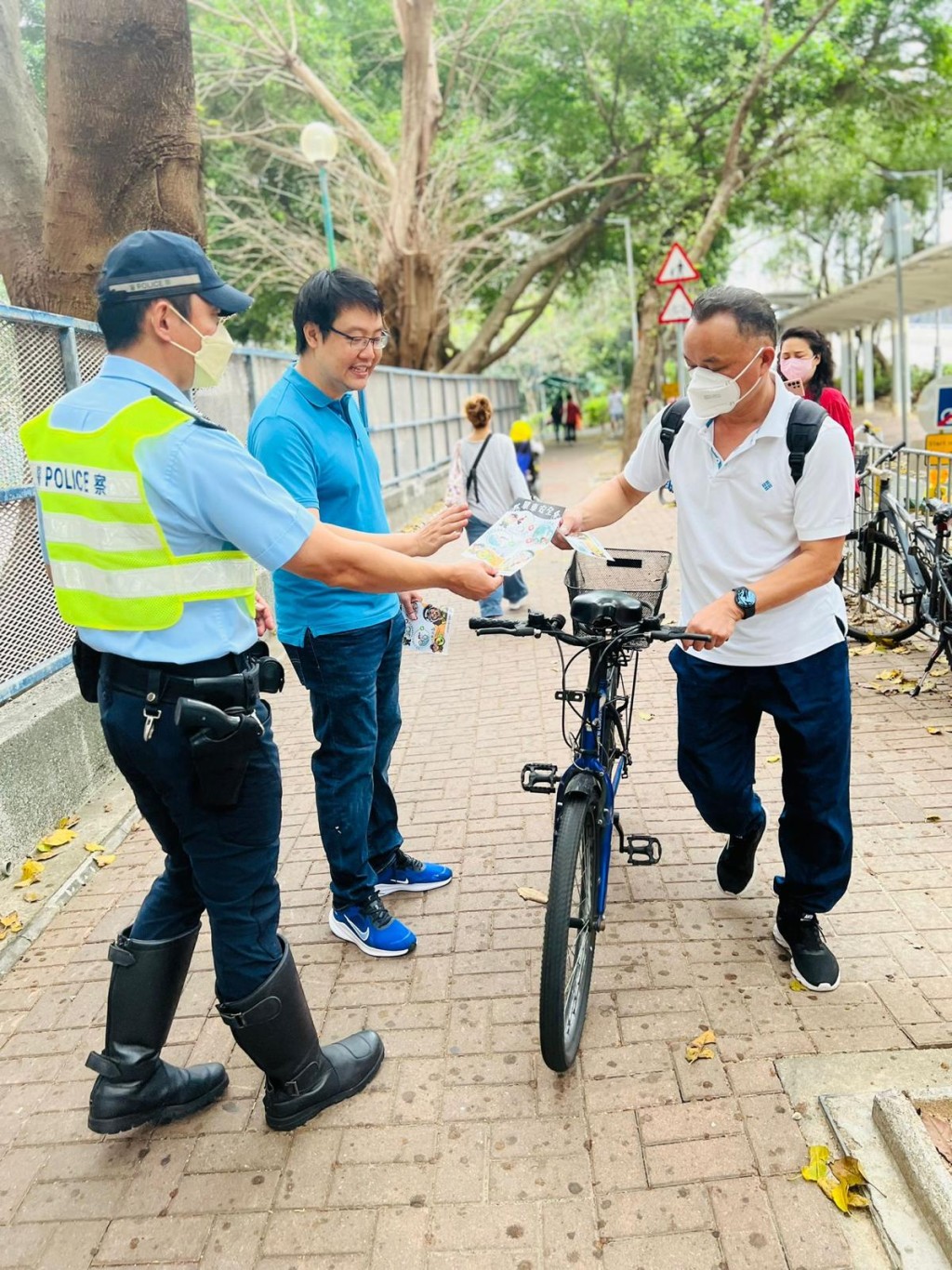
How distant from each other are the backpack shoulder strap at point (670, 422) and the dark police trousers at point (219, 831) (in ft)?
5.21

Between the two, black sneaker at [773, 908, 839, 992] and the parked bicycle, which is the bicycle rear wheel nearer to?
the parked bicycle

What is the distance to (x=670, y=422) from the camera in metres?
3.24

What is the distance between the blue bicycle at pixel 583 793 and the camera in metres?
2.67

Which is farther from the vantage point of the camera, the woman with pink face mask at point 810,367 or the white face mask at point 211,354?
the woman with pink face mask at point 810,367

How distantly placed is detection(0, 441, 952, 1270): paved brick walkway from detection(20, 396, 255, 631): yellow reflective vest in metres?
1.48

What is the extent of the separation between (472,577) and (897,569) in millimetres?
5157

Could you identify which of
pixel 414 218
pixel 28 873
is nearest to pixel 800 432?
pixel 28 873

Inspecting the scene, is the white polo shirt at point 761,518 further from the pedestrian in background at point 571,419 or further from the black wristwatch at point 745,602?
the pedestrian in background at point 571,419

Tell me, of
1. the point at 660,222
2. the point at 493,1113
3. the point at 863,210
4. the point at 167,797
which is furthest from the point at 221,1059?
the point at 863,210

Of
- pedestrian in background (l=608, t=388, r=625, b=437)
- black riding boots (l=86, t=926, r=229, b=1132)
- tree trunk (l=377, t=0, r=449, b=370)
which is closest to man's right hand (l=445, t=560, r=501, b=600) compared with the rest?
black riding boots (l=86, t=926, r=229, b=1132)

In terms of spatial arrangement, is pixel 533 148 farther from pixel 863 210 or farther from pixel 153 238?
pixel 153 238

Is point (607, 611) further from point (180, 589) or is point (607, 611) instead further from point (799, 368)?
point (799, 368)

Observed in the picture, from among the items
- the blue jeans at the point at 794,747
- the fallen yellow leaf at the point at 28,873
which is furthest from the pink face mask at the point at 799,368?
the fallen yellow leaf at the point at 28,873

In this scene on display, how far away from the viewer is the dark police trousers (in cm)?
235
